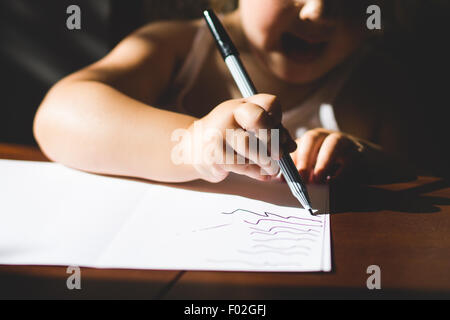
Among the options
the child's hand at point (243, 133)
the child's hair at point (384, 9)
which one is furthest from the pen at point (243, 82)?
the child's hair at point (384, 9)

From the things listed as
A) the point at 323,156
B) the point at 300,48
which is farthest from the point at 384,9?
the point at 323,156

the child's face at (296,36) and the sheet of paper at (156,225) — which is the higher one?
the child's face at (296,36)

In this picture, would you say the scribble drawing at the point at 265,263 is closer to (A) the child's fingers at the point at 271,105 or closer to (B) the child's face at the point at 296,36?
(A) the child's fingers at the point at 271,105

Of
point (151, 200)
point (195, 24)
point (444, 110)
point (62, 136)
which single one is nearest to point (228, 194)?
point (151, 200)

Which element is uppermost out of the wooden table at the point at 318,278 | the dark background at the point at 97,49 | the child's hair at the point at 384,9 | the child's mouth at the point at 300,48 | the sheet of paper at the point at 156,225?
the child's hair at the point at 384,9

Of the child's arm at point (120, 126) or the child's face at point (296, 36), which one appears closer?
the child's arm at point (120, 126)

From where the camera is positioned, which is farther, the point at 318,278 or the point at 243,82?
the point at 243,82

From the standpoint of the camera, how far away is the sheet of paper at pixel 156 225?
0.86 feet

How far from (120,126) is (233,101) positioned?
11 cm

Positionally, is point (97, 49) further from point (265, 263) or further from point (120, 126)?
point (265, 263)

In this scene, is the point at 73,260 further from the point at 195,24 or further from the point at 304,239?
the point at 195,24

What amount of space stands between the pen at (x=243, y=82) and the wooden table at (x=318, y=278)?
0.04 metres

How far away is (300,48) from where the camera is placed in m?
0.50
